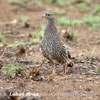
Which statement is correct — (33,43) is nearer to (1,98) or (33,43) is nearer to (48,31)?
(48,31)

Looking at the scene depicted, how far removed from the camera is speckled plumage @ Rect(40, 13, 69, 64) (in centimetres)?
592

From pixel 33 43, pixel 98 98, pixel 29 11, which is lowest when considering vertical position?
pixel 98 98

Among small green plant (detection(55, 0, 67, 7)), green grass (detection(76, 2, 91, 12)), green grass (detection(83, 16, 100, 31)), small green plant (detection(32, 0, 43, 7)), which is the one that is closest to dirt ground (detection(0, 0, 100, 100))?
green grass (detection(83, 16, 100, 31))

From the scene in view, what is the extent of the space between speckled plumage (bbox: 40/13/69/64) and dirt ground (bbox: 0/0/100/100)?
32cm

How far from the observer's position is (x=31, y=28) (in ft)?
35.9

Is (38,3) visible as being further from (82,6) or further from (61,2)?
(82,6)

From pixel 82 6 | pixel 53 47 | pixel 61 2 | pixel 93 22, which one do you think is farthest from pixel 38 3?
pixel 53 47

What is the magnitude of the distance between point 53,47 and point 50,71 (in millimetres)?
604

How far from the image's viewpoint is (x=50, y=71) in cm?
629

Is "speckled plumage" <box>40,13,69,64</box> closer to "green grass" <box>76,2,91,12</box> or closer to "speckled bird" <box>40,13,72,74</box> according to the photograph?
"speckled bird" <box>40,13,72,74</box>

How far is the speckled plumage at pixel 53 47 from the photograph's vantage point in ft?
19.4

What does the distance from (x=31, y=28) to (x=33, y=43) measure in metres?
2.37

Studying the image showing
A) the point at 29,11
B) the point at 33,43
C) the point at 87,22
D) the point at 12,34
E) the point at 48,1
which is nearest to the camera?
the point at 33,43

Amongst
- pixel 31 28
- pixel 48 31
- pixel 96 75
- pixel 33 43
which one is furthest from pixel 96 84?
pixel 31 28
